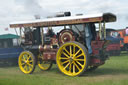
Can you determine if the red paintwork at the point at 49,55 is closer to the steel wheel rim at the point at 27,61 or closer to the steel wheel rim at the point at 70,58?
the steel wheel rim at the point at 70,58

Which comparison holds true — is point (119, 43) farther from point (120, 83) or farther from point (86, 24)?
Answer: point (120, 83)

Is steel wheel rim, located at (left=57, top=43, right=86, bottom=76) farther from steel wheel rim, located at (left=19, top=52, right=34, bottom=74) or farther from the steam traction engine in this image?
steel wheel rim, located at (left=19, top=52, right=34, bottom=74)

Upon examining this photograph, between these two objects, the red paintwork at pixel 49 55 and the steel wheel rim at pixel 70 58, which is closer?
the steel wheel rim at pixel 70 58

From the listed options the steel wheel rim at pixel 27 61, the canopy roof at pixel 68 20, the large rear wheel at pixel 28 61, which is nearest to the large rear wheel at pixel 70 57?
the canopy roof at pixel 68 20

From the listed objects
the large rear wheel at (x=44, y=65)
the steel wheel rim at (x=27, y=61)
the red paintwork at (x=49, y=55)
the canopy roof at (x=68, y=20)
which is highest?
the canopy roof at (x=68, y=20)

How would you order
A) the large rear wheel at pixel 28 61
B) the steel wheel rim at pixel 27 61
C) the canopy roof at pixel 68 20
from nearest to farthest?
the canopy roof at pixel 68 20
the large rear wheel at pixel 28 61
the steel wheel rim at pixel 27 61

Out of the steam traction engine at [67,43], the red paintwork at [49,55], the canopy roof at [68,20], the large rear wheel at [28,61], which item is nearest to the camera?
the canopy roof at [68,20]

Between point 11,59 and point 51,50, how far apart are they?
13.2ft

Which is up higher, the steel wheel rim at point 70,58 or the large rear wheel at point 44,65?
the steel wheel rim at point 70,58

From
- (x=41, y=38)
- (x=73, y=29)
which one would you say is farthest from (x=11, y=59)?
(x=73, y=29)

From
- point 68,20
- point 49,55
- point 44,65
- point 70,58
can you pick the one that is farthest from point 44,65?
point 68,20

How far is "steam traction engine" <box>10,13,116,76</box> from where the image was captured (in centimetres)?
679

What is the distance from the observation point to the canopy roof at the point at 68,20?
6548 millimetres

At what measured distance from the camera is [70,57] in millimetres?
7004
